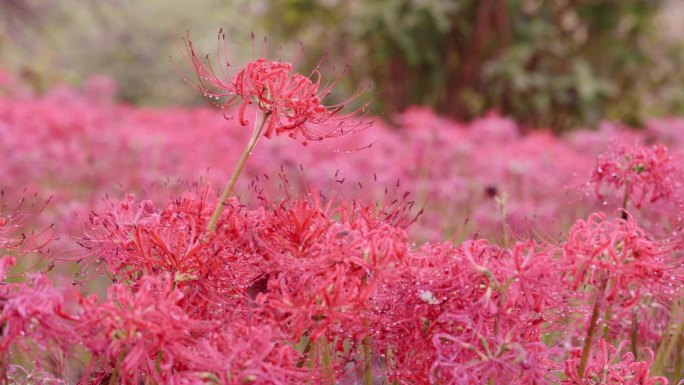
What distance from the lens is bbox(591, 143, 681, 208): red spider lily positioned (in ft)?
6.85

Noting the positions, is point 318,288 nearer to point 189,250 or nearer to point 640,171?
point 189,250

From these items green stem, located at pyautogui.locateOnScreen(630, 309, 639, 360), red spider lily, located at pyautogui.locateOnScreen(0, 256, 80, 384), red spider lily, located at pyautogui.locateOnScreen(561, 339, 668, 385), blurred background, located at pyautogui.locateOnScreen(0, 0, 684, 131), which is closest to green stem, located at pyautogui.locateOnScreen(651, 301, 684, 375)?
green stem, located at pyautogui.locateOnScreen(630, 309, 639, 360)

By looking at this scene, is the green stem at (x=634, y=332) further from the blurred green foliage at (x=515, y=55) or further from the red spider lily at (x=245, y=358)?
the blurred green foliage at (x=515, y=55)

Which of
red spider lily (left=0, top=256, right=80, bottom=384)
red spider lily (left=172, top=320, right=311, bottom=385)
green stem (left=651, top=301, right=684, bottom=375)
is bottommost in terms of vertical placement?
green stem (left=651, top=301, right=684, bottom=375)

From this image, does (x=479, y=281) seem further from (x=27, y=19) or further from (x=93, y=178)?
(x=27, y=19)

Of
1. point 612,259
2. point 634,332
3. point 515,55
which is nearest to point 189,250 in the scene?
point 612,259

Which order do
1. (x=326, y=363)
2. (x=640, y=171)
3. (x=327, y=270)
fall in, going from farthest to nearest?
1. (x=640, y=171)
2. (x=326, y=363)
3. (x=327, y=270)

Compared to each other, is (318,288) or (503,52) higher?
(503,52)

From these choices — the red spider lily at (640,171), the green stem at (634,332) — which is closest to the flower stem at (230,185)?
the red spider lily at (640,171)

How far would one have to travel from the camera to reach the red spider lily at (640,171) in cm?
209

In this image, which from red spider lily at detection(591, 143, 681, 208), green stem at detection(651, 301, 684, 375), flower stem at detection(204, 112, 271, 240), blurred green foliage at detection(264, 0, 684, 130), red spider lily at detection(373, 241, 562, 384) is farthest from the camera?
blurred green foliage at detection(264, 0, 684, 130)

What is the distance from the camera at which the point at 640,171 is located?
2.11 metres

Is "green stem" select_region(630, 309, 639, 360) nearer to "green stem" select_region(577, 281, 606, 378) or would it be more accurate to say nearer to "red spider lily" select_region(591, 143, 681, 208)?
"red spider lily" select_region(591, 143, 681, 208)

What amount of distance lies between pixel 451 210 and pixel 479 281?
3.15 metres
